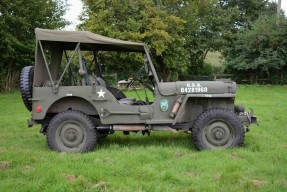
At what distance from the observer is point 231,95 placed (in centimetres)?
705

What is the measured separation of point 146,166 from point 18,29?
19266 millimetres

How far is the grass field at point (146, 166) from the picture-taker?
4.93 metres

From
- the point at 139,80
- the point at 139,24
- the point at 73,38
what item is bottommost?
the point at 139,80

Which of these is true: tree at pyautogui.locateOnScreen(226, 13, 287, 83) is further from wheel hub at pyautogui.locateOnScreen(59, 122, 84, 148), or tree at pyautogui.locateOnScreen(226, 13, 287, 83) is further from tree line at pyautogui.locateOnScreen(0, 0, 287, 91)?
wheel hub at pyautogui.locateOnScreen(59, 122, 84, 148)

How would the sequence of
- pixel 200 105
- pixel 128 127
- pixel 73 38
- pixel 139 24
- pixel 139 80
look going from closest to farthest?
1. pixel 73 38
2. pixel 128 127
3. pixel 200 105
4. pixel 139 80
5. pixel 139 24

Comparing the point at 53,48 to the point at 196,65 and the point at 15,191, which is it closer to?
the point at 15,191

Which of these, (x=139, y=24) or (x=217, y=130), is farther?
(x=139, y=24)

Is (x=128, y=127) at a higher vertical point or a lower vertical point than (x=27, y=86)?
lower

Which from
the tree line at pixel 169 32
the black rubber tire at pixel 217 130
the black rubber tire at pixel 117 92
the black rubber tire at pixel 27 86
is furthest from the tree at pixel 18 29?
the black rubber tire at pixel 217 130

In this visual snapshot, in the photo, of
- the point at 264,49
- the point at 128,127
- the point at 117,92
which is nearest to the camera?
the point at 128,127

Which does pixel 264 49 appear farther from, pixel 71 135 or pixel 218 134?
pixel 71 135

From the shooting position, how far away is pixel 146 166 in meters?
5.82

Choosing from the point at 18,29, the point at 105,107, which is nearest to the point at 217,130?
the point at 105,107

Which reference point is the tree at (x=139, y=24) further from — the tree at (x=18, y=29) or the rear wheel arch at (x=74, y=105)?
the rear wheel arch at (x=74, y=105)
